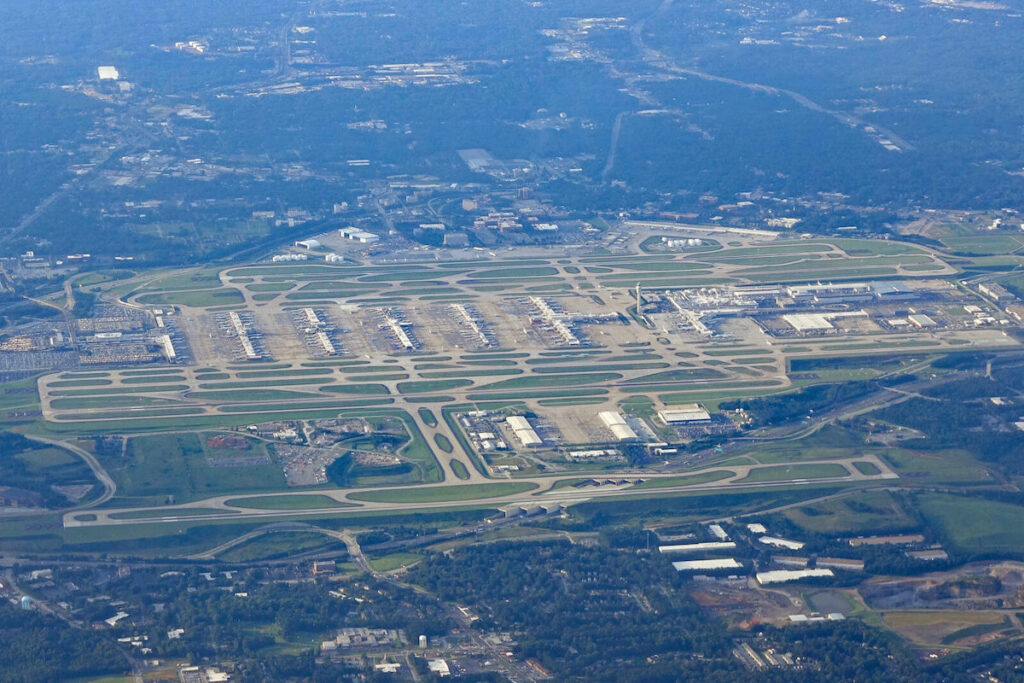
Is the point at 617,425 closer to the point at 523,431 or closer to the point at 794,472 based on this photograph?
the point at 523,431

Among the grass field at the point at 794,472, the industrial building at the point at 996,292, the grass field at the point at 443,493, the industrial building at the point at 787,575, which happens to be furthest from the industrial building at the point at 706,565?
the industrial building at the point at 996,292

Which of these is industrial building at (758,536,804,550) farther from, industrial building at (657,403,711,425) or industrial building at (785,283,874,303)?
industrial building at (785,283,874,303)

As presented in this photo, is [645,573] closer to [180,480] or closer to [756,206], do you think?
Answer: [180,480]

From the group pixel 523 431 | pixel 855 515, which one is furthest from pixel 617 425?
pixel 855 515

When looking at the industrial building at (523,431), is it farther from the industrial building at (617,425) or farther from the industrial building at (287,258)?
the industrial building at (287,258)

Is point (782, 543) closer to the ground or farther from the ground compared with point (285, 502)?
closer to the ground
